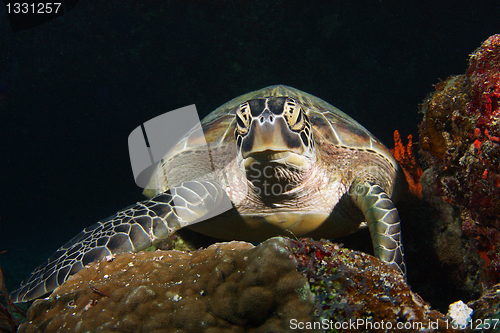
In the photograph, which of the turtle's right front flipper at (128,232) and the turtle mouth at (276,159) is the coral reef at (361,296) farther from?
the turtle's right front flipper at (128,232)

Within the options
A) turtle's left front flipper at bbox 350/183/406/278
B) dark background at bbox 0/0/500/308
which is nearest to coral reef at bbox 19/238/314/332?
turtle's left front flipper at bbox 350/183/406/278

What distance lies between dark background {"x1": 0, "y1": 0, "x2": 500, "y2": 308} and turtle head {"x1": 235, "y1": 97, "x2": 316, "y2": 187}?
829 cm

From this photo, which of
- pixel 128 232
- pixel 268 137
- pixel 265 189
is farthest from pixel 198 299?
pixel 265 189

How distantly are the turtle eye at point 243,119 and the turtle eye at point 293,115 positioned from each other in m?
0.30

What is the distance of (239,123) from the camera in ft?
6.63

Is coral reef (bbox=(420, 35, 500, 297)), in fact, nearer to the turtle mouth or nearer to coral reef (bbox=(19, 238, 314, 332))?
the turtle mouth

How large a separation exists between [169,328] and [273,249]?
1.79ft

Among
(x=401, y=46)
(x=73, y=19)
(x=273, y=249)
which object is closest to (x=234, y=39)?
(x=401, y=46)

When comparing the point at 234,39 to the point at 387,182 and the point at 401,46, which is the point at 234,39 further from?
the point at 387,182

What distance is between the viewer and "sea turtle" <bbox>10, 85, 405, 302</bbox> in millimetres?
1872

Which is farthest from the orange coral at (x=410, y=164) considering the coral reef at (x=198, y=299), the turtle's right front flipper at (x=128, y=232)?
the coral reef at (x=198, y=299)

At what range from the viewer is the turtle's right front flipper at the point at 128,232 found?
1.78 meters

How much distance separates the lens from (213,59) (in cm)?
1034

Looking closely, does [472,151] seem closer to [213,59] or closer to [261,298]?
[261,298]
